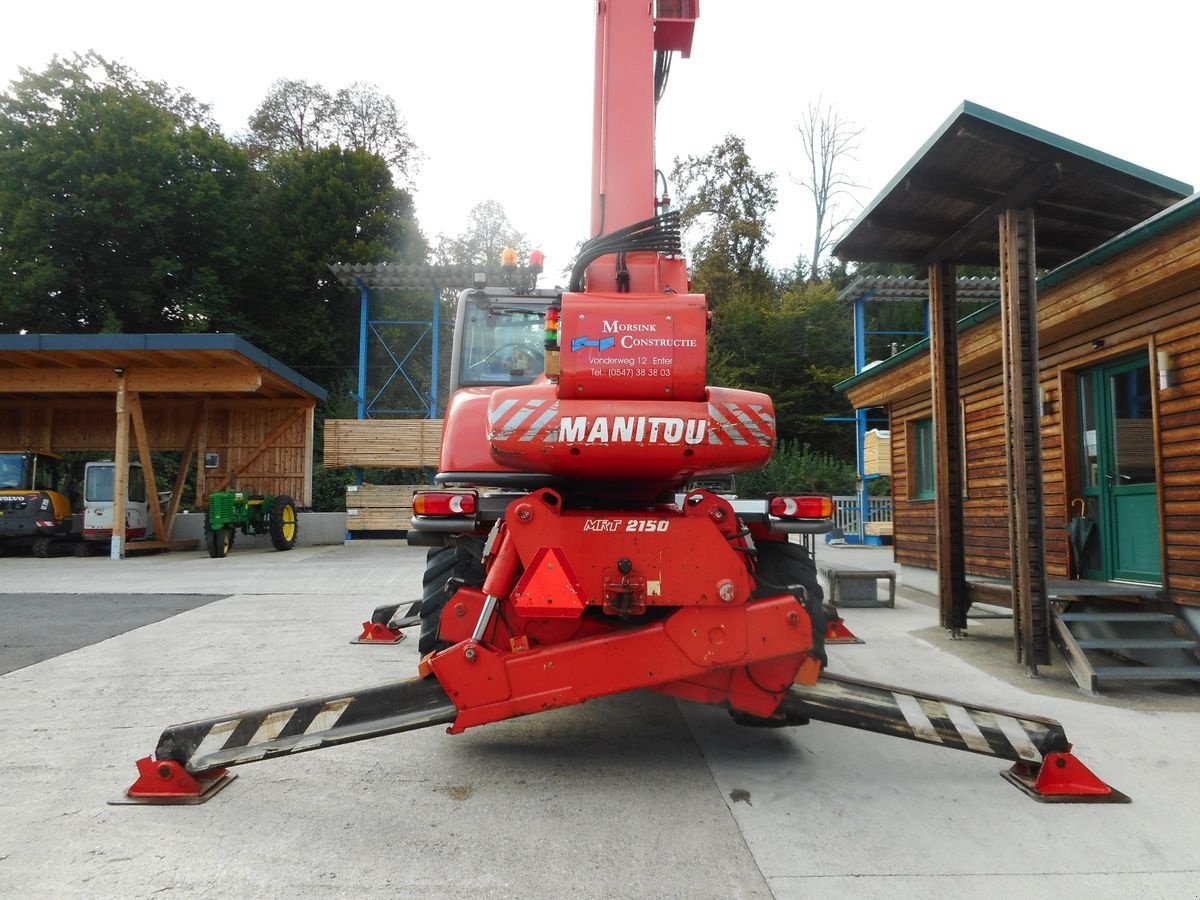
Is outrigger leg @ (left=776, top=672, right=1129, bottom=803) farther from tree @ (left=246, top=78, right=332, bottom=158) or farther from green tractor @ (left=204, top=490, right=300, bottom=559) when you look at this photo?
tree @ (left=246, top=78, right=332, bottom=158)

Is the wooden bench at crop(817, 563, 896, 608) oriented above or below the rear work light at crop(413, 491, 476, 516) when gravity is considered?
below

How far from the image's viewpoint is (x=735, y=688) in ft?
12.4

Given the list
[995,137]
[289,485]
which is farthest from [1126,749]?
[289,485]

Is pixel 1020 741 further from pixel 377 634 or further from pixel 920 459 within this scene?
pixel 920 459

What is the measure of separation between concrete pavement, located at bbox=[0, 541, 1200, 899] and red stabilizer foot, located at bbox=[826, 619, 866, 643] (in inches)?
67.1

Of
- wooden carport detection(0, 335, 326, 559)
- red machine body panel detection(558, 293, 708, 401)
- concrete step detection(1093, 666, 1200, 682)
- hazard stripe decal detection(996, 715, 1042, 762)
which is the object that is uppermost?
wooden carport detection(0, 335, 326, 559)

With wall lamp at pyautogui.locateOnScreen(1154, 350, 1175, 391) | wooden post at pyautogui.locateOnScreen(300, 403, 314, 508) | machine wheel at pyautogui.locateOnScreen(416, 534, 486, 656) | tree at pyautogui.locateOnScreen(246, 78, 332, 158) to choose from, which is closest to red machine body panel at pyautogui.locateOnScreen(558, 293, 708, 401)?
machine wheel at pyautogui.locateOnScreen(416, 534, 486, 656)

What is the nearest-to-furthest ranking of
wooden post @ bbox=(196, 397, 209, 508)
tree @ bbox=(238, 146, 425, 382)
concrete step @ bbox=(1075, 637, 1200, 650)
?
concrete step @ bbox=(1075, 637, 1200, 650)
wooden post @ bbox=(196, 397, 209, 508)
tree @ bbox=(238, 146, 425, 382)

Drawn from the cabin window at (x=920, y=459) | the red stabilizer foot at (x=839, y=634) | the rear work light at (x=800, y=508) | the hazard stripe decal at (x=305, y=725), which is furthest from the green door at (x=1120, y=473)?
the hazard stripe decal at (x=305, y=725)

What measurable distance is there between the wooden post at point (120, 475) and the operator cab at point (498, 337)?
13.8 metres

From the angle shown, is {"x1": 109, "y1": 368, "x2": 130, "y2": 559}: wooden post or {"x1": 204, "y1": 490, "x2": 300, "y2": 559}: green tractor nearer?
{"x1": 109, "y1": 368, "x2": 130, "y2": 559}: wooden post

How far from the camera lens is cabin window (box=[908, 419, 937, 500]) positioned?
10.9 meters

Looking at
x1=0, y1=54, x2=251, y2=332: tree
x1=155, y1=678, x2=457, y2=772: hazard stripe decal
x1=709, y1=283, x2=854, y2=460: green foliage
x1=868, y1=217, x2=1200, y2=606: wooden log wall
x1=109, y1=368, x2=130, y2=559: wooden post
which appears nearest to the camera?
x1=155, y1=678, x2=457, y2=772: hazard stripe decal

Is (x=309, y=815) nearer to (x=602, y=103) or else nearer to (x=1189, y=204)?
Answer: (x=602, y=103)
